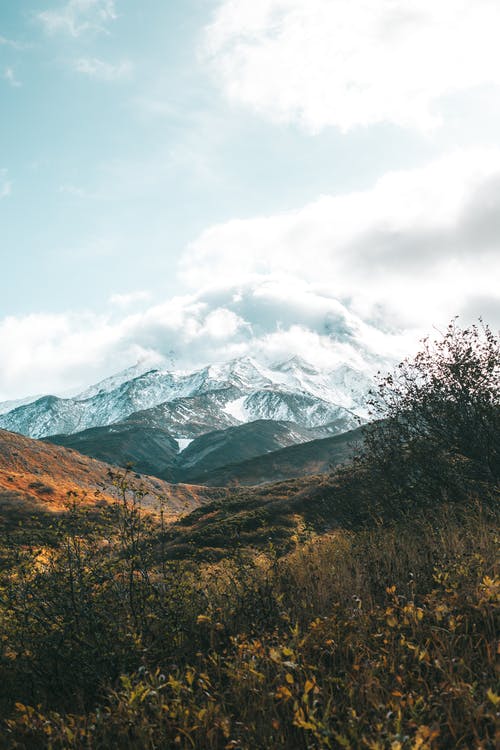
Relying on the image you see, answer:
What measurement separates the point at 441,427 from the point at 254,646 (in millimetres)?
11107

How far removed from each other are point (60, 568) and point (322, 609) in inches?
176

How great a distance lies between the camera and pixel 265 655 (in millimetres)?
4723

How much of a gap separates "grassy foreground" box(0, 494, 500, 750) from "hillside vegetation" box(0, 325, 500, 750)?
0.03 metres

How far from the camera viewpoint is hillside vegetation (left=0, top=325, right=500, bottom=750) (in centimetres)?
369

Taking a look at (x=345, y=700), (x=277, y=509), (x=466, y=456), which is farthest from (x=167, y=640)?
(x=277, y=509)

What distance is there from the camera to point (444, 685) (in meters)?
3.71

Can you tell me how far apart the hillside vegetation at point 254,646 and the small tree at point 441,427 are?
92 centimetres

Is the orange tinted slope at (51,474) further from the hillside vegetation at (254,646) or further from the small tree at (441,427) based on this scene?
the hillside vegetation at (254,646)

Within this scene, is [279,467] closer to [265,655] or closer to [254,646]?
[254,646]

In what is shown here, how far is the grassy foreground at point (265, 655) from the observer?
3.65 m

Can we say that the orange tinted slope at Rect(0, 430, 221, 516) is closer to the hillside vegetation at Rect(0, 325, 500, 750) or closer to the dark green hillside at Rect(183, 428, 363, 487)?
the hillside vegetation at Rect(0, 325, 500, 750)

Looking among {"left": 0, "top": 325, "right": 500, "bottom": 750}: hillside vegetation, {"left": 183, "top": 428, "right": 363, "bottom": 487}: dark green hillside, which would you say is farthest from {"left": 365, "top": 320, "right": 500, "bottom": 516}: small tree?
{"left": 183, "top": 428, "right": 363, "bottom": 487}: dark green hillside

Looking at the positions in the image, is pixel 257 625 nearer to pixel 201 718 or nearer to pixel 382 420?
pixel 201 718

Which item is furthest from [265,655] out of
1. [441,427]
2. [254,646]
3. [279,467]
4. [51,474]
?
[279,467]
